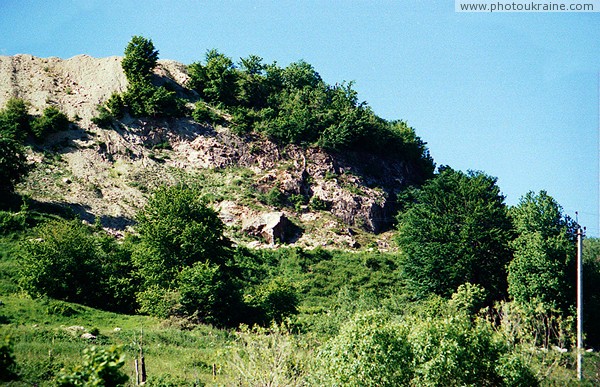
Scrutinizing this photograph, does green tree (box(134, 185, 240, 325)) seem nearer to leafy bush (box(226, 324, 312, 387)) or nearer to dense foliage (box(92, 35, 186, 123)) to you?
leafy bush (box(226, 324, 312, 387))

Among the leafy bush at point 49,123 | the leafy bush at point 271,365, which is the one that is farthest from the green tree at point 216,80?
the leafy bush at point 271,365

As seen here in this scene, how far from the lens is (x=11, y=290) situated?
45312 mm

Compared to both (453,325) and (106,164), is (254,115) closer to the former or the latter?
(106,164)

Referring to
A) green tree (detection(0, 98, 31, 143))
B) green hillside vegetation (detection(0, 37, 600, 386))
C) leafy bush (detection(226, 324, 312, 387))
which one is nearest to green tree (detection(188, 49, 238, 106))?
green hillside vegetation (detection(0, 37, 600, 386))

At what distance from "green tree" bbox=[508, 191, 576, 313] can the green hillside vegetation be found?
4.3 inches

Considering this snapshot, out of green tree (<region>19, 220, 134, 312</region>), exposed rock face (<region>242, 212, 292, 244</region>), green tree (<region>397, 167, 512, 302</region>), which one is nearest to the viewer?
green tree (<region>19, 220, 134, 312</region>)

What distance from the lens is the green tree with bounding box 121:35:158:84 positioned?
7669 cm

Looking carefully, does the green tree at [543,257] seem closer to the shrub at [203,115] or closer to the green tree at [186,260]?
the green tree at [186,260]

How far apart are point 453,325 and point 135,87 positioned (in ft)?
189

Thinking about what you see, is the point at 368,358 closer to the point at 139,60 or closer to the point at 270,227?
the point at 270,227

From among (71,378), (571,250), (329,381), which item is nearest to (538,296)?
(571,250)

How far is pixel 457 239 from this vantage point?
51.8 m

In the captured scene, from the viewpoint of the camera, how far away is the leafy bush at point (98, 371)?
1585cm

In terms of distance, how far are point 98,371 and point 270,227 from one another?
158 feet
